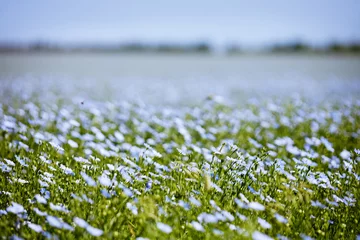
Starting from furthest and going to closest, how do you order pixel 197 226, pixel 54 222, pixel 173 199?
pixel 173 199 → pixel 197 226 → pixel 54 222

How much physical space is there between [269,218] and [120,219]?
2.89 ft

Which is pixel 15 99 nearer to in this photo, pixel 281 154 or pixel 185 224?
pixel 281 154

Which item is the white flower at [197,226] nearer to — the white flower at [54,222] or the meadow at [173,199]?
the meadow at [173,199]

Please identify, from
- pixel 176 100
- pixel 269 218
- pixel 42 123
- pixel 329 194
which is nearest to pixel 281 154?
pixel 329 194

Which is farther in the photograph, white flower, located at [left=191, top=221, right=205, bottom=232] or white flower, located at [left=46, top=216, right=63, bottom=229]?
white flower, located at [left=191, top=221, right=205, bottom=232]

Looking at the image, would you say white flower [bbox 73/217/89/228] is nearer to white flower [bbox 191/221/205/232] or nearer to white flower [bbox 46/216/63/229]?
white flower [bbox 46/216/63/229]

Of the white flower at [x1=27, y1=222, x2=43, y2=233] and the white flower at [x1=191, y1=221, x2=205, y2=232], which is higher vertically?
the white flower at [x1=191, y1=221, x2=205, y2=232]

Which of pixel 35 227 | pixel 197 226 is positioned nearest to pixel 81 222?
pixel 35 227

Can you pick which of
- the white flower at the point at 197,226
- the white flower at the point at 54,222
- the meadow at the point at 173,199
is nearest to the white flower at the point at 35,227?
the meadow at the point at 173,199

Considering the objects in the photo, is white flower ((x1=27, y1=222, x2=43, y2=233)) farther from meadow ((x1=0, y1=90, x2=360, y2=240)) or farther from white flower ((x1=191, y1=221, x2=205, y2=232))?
white flower ((x1=191, y1=221, x2=205, y2=232))

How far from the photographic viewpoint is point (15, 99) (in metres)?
6.73

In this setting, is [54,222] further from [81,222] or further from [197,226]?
[197,226]

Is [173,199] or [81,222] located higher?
[81,222]

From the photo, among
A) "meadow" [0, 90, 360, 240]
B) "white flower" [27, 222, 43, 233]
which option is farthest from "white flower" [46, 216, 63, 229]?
"white flower" [27, 222, 43, 233]
